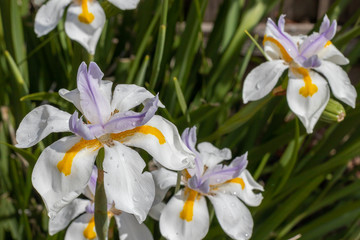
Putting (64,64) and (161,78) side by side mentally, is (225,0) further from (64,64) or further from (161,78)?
(64,64)

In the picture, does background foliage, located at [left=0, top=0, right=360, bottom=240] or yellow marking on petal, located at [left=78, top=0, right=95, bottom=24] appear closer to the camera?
yellow marking on petal, located at [left=78, top=0, right=95, bottom=24]

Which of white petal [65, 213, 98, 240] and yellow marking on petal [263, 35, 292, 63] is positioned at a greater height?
yellow marking on petal [263, 35, 292, 63]

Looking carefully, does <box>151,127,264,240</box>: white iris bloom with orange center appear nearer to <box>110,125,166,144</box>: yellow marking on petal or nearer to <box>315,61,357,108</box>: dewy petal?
<box>110,125,166,144</box>: yellow marking on petal

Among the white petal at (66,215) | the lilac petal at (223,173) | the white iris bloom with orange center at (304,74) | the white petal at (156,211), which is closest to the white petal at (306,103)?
the white iris bloom with orange center at (304,74)

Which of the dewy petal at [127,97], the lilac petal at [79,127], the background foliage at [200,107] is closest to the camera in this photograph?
the lilac petal at [79,127]

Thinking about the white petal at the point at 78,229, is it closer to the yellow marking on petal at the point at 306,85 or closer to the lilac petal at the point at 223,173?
the lilac petal at the point at 223,173

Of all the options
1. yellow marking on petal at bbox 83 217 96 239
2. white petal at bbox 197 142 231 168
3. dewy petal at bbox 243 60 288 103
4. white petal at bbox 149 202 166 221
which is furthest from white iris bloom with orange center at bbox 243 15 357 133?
yellow marking on petal at bbox 83 217 96 239

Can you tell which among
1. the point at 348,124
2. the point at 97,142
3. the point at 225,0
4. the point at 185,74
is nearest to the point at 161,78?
the point at 185,74
